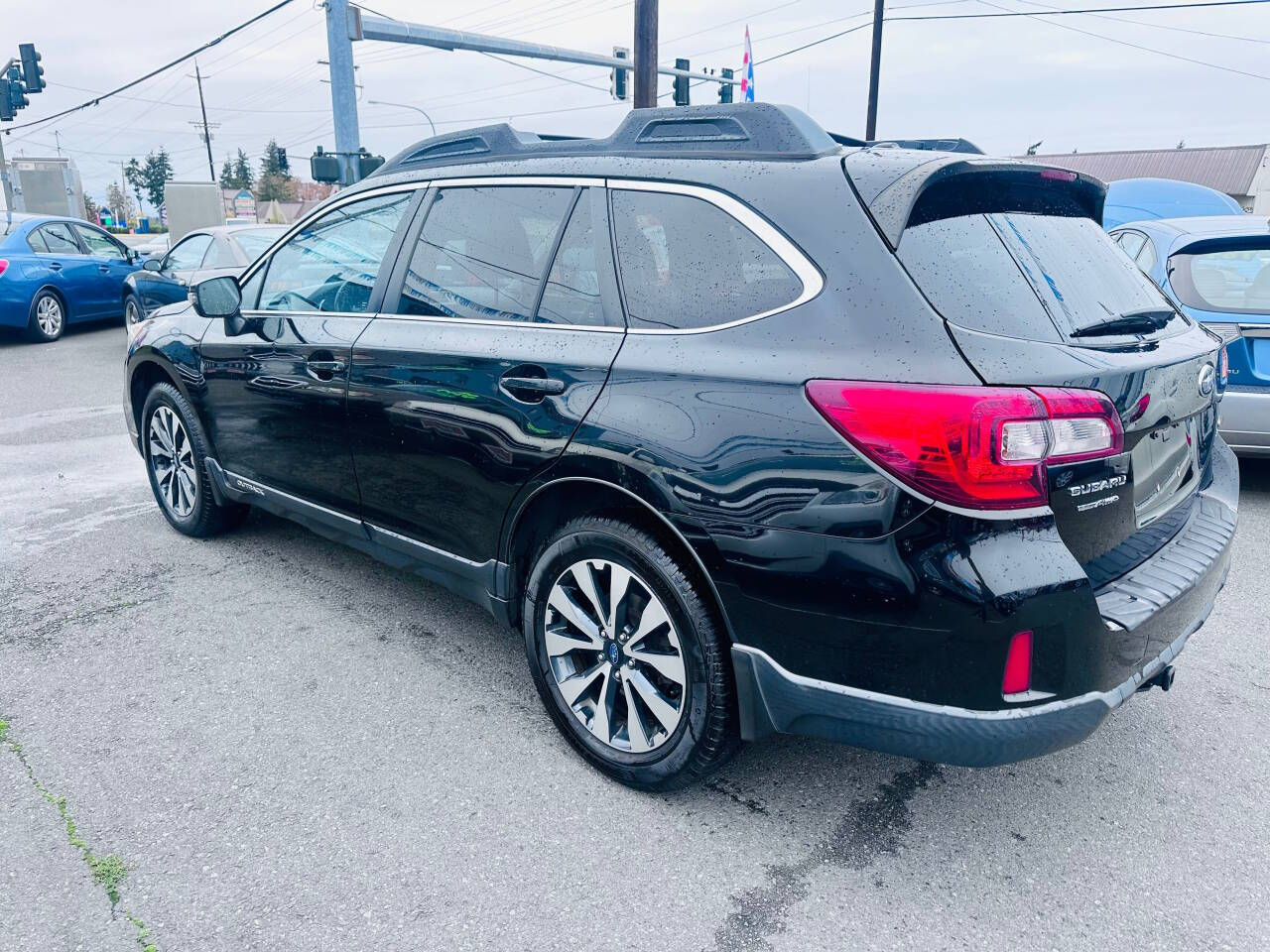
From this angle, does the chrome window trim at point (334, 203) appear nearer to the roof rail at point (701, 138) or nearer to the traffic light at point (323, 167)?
the roof rail at point (701, 138)

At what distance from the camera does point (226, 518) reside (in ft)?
15.6

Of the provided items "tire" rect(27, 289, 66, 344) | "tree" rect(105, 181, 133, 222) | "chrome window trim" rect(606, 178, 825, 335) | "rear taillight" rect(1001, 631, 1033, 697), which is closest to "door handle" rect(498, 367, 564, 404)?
"chrome window trim" rect(606, 178, 825, 335)

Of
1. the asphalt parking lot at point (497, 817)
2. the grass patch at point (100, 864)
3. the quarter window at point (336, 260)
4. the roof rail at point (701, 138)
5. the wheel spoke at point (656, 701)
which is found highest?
the roof rail at point (701, 138)

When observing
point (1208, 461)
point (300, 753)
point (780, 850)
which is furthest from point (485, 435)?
point (1208, 461)

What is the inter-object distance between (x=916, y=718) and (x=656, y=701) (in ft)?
2.44

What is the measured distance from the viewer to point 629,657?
2.63 metres

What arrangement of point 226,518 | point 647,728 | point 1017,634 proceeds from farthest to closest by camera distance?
point 226,518 → point 647,728 → point 1017,634

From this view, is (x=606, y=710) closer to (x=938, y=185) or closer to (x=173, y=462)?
(x=938, y=185)

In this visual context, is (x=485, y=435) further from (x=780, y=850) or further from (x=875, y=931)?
(x=875, y=931)

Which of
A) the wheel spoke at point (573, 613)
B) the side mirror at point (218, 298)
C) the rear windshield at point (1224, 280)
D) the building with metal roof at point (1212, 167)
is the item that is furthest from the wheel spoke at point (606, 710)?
the building with metal roof at point (1212, 167)

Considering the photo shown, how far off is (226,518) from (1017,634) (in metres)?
3.99

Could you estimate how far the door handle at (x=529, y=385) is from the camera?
268cm

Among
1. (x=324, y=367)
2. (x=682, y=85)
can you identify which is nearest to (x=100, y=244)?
(x=324, y=367)

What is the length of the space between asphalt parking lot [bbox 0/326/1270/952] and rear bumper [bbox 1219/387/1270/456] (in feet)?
5.28
